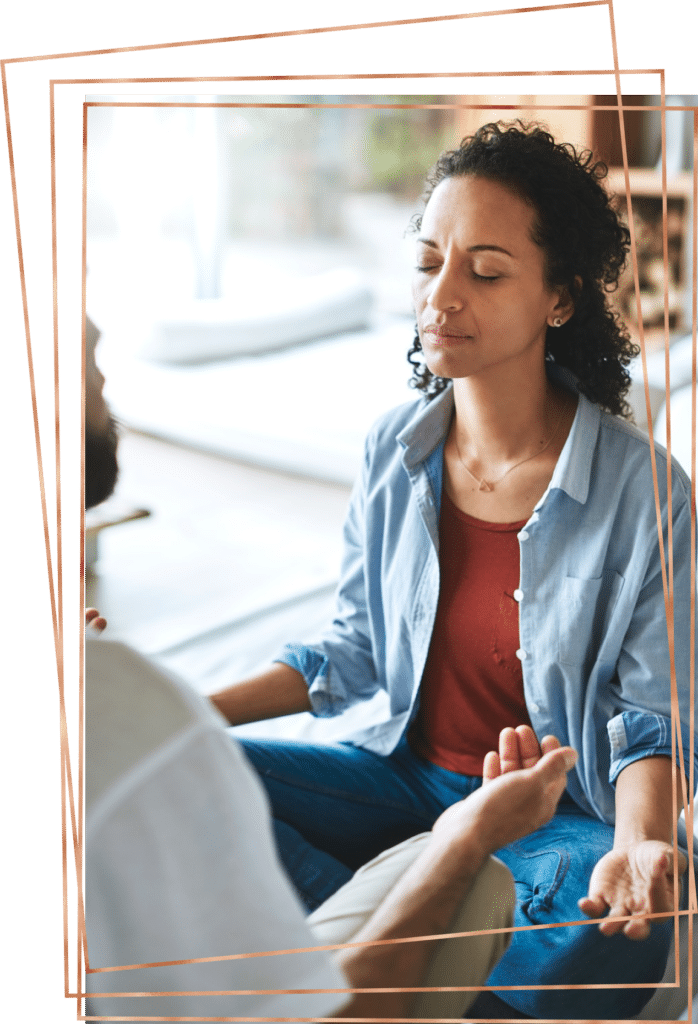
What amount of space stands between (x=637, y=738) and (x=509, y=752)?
15 cm

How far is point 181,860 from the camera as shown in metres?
1.08

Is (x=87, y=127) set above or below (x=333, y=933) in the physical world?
above

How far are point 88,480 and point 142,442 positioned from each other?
0.08 m

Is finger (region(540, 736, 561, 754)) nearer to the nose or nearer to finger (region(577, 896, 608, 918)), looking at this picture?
finger (region(577, 896, 608, 918))

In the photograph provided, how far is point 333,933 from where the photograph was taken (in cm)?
121

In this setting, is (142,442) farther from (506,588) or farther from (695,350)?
(695,350)

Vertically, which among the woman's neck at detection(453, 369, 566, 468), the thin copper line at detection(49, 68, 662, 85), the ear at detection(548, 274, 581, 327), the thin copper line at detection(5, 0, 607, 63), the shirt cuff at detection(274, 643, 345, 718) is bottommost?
the shirt cuff at detection(274, 643, 345, 718)

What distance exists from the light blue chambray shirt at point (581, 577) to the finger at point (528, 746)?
0.01m

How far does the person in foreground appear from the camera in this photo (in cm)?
109

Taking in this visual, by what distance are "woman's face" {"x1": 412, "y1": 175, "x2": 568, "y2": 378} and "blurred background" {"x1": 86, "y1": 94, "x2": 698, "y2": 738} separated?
4 cm

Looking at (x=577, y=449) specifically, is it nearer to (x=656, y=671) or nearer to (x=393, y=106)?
(x=656, y=671)

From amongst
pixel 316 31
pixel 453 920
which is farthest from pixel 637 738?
pixel 316 31

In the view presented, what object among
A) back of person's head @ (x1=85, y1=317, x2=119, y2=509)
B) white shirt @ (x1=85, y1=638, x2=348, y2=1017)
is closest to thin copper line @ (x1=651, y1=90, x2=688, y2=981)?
white shirt @ (x1=85, y1=638, x2=348, y2=1017)

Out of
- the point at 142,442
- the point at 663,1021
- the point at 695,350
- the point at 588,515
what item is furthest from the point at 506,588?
the point at 663,1021
